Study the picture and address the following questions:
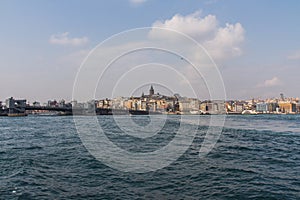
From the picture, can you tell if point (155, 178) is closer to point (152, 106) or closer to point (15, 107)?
point (152, 106)

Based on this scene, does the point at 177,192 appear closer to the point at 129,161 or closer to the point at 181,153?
the point at 129,161

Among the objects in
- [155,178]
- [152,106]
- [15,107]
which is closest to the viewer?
[155,178]

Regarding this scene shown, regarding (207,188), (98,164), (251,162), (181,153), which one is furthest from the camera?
(181,153)

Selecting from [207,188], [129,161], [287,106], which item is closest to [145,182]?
[207,188]

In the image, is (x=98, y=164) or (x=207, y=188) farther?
(x=98, y=164)

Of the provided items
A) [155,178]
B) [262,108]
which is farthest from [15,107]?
[262,108]

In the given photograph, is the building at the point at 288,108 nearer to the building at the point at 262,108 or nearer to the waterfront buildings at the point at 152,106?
the waterfront buildings at the point at 152,106

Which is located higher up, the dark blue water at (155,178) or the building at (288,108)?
the building at (288,108)

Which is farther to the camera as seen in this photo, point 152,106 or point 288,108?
point 288,108

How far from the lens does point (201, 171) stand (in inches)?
506

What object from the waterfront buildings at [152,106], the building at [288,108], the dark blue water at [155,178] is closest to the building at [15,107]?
→ the waterfront buildings at [152,106]

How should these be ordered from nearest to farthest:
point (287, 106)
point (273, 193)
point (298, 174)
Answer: point (273, 193) < point (298, 174) < point (287, 106)

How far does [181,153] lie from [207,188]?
7745mm

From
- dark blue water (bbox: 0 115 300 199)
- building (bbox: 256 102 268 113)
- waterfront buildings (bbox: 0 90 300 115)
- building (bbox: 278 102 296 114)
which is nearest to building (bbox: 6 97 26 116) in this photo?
waterfront buildings (bbox: 0 90 300 115)
